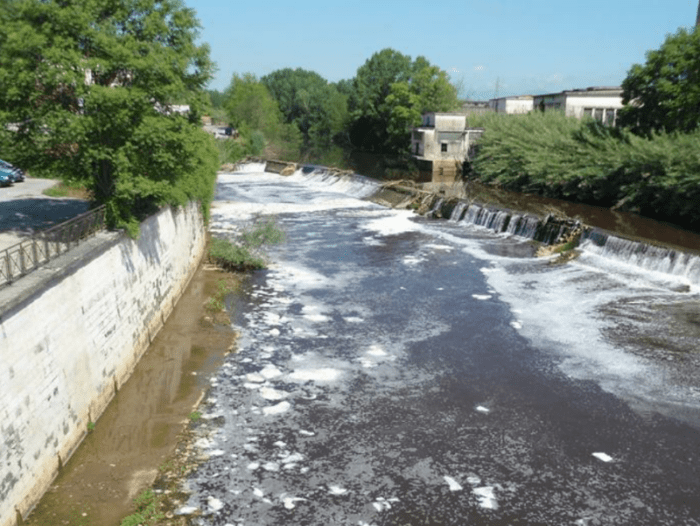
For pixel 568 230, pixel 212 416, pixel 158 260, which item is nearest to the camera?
pixel 212 416

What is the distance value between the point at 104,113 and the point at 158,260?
5123 millimetres

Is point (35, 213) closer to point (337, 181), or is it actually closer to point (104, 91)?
point (104, 91)

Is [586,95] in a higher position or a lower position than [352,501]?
higher

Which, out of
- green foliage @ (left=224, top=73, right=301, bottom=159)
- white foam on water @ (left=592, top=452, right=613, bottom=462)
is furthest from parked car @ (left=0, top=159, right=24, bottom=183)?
green foliage @ (left=224, top=73, right=301, bottom=159)

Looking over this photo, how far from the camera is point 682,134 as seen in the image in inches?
1315

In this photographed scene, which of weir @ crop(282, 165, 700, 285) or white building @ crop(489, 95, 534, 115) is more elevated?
white building @ crop(489, 95, 534, 115)

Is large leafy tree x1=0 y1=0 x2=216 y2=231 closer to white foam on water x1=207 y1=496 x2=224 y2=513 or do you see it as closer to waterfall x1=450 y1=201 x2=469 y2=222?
white foam on water x1=207 y1=496 x2=224 y2=513

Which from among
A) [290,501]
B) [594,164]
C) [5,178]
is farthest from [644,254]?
[5,178]

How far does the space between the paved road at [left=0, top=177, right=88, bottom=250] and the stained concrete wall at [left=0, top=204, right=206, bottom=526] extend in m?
2.96

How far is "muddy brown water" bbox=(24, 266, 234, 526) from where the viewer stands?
9.84 m

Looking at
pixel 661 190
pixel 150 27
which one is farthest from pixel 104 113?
pixel 661 190

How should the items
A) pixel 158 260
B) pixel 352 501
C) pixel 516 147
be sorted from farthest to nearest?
pixel 516 147
pixel 158 260
pixel 352 501

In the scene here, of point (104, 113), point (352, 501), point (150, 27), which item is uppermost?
point (150, 27)

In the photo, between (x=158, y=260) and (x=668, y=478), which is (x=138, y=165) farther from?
(x=668, y=478)
